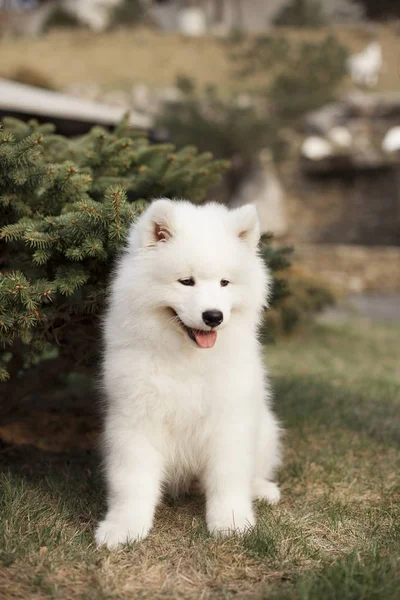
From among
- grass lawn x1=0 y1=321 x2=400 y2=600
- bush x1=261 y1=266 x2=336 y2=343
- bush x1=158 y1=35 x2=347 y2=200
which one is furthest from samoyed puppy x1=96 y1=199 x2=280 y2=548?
bush x1=158 y1=35 x2=347 y2=200

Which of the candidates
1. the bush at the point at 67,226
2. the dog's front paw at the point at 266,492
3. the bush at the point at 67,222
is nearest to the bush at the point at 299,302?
the bush at the point at 67,226

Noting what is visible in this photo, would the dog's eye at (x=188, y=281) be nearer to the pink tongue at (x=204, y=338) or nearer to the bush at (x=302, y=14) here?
the pink tongue at (x=204, y=338)

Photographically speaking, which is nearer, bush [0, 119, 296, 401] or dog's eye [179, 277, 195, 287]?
dog's eye [179, 277, 195, 287]

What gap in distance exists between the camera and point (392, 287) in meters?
15.6

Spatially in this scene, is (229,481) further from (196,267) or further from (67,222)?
(67,222)

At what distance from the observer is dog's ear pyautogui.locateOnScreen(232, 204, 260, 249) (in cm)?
259

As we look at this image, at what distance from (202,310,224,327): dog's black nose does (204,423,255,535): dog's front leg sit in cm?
52

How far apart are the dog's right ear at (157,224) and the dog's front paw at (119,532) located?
44.5 inches

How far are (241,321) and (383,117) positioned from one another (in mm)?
21690

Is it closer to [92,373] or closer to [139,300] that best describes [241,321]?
[139,300]

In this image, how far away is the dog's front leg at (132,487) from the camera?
258 centimetres

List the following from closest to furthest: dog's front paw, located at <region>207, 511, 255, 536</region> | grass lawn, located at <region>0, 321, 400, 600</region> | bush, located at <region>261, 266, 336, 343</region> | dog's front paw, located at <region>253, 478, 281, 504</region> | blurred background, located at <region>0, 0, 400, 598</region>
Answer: grass lawn, located at <region>0, 321, 400, 600</region> → dog's front paw, located at <region>207, 511, 255, 536</region> → dog's front paw, located at <region>253, 478, 281, 504</region> → blurred background, located at <region>0, 0, 400, 598</region> → bush, located at <region>261, 266, 336, 343</region>

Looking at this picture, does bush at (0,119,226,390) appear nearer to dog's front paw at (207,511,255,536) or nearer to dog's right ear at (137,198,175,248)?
dog's right ear at (137,198,175,248)

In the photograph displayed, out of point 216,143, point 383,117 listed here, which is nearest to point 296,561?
point 216,143
